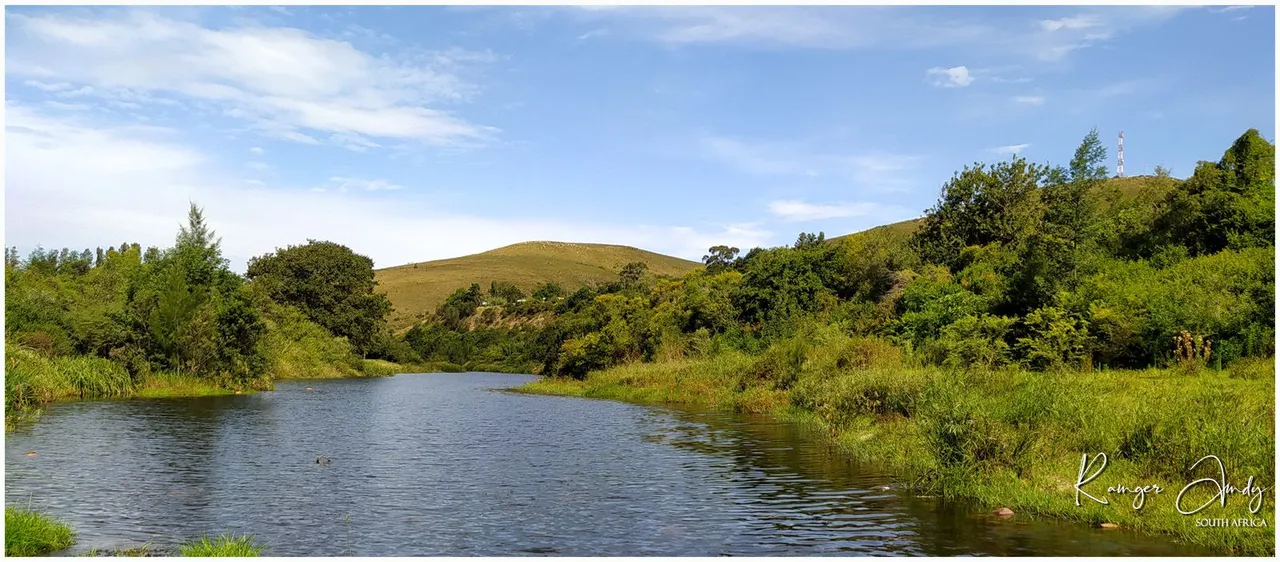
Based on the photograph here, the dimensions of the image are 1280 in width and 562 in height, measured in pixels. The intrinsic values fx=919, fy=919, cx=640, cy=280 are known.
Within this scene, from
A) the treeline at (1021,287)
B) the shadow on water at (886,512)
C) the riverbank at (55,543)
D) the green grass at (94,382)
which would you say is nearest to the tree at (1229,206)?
the treeline at (1021,287)

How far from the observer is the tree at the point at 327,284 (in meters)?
110

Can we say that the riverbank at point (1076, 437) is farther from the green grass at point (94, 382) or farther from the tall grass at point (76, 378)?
the tall grass at point (76, 378)

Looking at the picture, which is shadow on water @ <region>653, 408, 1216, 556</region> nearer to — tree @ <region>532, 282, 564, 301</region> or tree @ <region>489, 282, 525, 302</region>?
tree @ <region>532, 282, 564, 301</region>

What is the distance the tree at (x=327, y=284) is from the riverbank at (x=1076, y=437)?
3542 inches

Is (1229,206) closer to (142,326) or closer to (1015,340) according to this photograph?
(1015,340)

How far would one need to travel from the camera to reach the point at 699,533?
1728cm

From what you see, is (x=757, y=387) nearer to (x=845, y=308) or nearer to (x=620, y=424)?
(x=620, y=424)

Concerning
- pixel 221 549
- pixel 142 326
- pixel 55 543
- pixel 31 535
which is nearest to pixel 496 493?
pixel 221 549

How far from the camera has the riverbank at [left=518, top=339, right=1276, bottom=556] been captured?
16219 mm

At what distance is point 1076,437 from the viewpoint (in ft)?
65.9

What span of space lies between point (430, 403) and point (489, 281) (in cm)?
→ 13959

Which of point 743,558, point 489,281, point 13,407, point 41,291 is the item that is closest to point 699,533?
point 743,558
